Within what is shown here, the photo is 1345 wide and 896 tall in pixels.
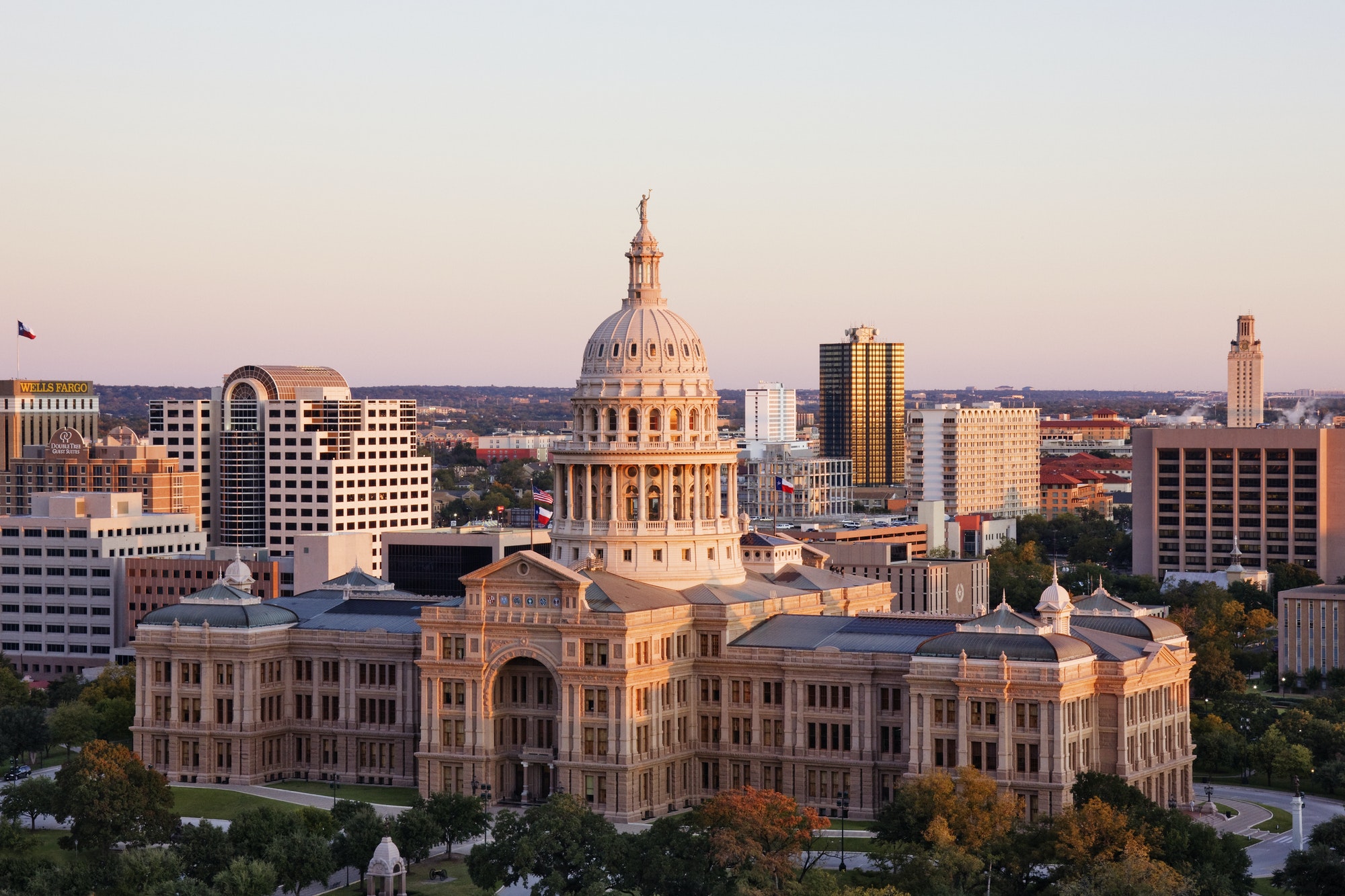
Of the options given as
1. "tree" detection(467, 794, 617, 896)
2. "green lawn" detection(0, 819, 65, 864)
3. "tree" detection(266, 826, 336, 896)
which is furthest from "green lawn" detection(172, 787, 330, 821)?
"tree" detection(467, 794, 617, 896)

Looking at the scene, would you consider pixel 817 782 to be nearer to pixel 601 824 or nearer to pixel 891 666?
pixel 891 666

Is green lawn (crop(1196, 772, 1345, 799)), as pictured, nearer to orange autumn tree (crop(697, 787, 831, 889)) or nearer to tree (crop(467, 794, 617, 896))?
orange autumn tree (crop(697, 787, 831, 889))

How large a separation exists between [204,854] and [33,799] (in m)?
22.8

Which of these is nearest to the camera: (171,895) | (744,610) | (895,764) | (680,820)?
(171,895)

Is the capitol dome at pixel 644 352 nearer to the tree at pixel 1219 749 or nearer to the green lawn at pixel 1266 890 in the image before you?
the tree at pixel 1219 749

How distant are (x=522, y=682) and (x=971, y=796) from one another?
135 feet

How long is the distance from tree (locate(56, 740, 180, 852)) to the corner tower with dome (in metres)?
40.9

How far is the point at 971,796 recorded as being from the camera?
160m

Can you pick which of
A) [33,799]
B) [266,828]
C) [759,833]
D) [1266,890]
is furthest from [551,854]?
[1266,890]

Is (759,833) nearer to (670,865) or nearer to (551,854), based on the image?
(670,865)

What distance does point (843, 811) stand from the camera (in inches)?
6599

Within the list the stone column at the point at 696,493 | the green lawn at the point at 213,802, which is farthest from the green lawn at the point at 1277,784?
the green lawn at the point at 213,802

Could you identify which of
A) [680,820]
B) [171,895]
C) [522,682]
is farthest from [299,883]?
[522,682]

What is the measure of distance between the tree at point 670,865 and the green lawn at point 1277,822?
150 feet
